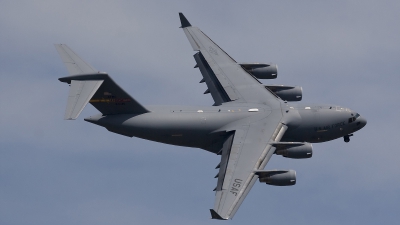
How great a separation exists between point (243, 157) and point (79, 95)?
1257cm

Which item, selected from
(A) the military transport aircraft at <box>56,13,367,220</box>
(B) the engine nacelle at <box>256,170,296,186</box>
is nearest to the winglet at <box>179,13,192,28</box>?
(A) the military transport aircraft at <box>56,13,367,220</box>

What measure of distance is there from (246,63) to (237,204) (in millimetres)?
18609

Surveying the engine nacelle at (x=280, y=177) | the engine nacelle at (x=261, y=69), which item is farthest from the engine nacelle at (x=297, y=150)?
the engine nacelle at (x=261, y=69)

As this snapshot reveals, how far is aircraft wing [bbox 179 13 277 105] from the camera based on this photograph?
85.6m

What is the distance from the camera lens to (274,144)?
79.7 metres

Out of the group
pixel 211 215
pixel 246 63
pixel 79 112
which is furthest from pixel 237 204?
Answer: pixel 246 63

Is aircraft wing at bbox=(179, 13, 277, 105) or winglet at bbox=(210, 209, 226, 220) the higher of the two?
aircraft wing at bbox=(179, 13, 277, 105)

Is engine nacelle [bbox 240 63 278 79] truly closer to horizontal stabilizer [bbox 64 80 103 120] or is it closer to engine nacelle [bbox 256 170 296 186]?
engine nacelle [bbox 256 170 296 186]

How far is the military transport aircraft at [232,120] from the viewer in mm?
76812

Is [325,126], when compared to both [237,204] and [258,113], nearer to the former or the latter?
[258,113]

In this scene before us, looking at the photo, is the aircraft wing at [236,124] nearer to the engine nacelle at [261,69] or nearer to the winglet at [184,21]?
the winglet at [184,21]

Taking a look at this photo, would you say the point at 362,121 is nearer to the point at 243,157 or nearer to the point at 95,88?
the point at 243,157

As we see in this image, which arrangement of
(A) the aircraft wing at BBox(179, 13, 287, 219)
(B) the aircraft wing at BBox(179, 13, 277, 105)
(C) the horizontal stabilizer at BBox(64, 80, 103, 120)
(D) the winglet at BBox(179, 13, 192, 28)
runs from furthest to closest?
1. (D) the winglet at BBox(179, 13, 192, 28)
2. (B) the aircraft wing at BBox(179, 13, 277, 105)
3. (A) the aircraft wing at BBox(179, 13, 287, 219)
4. (C) the horizontal stabilizer at BBox(64, 80, 103, 120)

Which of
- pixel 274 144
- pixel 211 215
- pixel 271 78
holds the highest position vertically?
pixel 271 78
